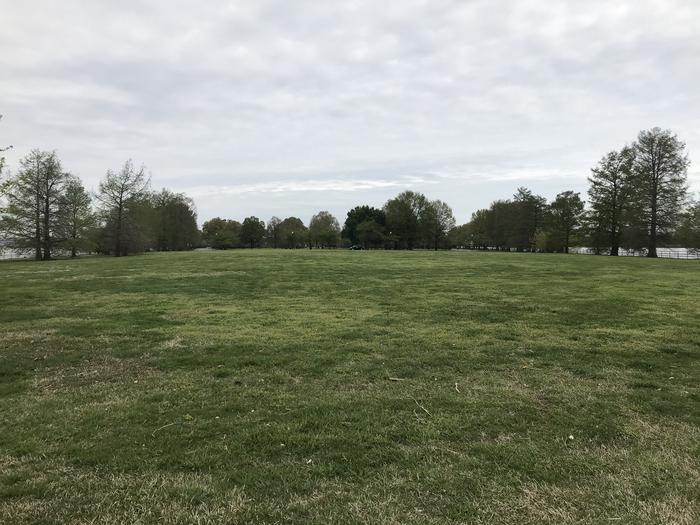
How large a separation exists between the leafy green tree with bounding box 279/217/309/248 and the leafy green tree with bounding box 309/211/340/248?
2731mm

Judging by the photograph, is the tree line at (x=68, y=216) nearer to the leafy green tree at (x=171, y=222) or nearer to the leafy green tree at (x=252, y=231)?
the leafy green tree at (x=171, y=222)

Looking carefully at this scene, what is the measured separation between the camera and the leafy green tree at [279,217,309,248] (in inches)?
4382

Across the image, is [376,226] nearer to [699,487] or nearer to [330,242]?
[330,242]

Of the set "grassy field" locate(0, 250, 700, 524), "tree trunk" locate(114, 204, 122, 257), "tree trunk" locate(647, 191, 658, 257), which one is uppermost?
"tree trunk" locate(647, 191, 658, 257)

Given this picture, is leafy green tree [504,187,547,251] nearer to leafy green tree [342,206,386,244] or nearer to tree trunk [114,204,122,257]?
leafy green tree [342,206,386,244]

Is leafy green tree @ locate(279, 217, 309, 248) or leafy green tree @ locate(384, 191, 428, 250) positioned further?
leafy green tree @ locate(279, 217, 309, 248)

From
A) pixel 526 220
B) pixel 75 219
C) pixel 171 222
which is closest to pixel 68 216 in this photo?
pixel 75 219

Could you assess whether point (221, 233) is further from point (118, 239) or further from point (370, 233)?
point (118, 239)

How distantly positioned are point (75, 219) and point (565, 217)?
69.4 metres

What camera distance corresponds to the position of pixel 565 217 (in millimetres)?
72375

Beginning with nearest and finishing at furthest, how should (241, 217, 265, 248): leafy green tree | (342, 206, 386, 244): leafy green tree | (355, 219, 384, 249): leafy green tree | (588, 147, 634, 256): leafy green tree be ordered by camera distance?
(588, 147, 634, 256): leafy green tree
(355, 219, 384, 249): leafy green tree
(342, 206, 386, 244): leafy green tree
(241, 217, 265, 248): leafy green tree

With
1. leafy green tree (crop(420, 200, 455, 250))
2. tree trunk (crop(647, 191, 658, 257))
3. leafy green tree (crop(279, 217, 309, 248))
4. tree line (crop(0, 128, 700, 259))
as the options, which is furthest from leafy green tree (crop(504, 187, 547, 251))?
leafy green tree (crop(279, 217, 309, 248))

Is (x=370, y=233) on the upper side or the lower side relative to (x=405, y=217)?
lower

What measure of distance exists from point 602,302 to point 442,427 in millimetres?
10666
